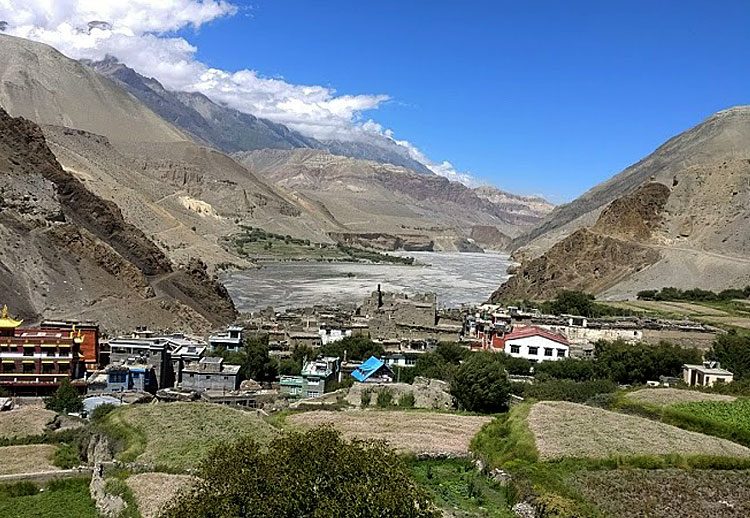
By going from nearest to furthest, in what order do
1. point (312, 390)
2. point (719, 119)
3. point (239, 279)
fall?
1. point (312, 390)
2. point (239, 279)
3. point (719, 119)

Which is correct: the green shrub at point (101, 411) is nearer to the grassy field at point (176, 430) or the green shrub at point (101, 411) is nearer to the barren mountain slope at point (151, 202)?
the grassy field at point (176, 430)

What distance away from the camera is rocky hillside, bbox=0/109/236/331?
56706 mm

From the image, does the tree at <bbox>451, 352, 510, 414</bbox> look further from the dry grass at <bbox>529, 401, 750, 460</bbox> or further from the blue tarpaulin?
the blue tarpaulin

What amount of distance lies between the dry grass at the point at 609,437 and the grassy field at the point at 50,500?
478 inches

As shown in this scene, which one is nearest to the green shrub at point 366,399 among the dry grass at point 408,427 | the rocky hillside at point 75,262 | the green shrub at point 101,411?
the dry grass at point 408,427

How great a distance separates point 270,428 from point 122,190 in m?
119

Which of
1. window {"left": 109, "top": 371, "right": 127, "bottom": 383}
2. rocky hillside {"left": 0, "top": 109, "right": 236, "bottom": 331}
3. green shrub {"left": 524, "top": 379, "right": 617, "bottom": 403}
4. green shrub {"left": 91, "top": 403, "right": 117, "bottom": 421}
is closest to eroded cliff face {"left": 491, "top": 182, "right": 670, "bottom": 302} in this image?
rocky hillside {"left": 0, "top": 109, "right": 236, "bottom": 331}

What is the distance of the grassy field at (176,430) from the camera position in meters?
22.3

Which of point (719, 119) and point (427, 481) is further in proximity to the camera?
point (719, 119)

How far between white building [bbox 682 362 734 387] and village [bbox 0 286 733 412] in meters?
0.05

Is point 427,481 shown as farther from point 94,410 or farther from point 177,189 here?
point 177,189

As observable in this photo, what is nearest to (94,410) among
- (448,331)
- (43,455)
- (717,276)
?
(43,455)

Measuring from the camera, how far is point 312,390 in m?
35.6

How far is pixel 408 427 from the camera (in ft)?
85.2
